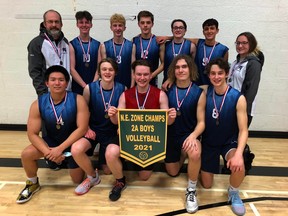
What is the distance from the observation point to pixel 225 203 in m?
2.70

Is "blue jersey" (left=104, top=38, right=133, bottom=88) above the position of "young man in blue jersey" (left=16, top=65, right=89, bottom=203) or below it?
above

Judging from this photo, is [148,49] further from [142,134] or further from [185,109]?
[142,134]

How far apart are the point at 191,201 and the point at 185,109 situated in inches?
35.3

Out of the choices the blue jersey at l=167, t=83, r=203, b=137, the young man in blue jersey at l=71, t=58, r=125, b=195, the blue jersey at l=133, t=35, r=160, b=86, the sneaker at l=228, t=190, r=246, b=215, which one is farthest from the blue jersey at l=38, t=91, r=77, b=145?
the sneaker at l=228, t=190, r=246, b=215

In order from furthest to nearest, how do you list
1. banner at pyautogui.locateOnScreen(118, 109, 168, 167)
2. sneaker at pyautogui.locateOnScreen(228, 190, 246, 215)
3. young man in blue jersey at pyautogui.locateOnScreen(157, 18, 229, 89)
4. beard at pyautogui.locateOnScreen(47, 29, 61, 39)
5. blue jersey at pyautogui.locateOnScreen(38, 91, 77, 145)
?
young man in blue jersey at pyautogui.locateOnScreen(157, 18, 229, 89) < beard at pyautogui.locateOnScreen(47, 29, 61, 39) < blue jersey at pyautogui.locateOnScreen(38, 91, 77, 145) < banner at pyautogui.locateOnScreen(118, 109, 168, 167) < sneaker at pyautogui.locateOnScreen(228, 190, 246, 215)

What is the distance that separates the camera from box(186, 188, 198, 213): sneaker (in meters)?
2.55

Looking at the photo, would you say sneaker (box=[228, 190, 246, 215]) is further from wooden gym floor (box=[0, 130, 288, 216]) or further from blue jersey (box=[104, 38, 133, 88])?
blue jersey (box=[104, 38, 133, 88])

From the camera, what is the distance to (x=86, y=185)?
2881 millimetres

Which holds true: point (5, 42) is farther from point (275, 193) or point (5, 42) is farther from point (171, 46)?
point (275, 193)

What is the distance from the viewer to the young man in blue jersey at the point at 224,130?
257cm

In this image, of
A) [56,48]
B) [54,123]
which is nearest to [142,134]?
[54,123]

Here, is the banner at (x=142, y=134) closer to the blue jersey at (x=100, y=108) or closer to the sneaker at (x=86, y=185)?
the blue jersey at (x=100, y=108)

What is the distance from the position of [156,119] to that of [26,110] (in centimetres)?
279

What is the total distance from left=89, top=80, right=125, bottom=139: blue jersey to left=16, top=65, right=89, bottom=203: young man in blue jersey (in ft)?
0.56
